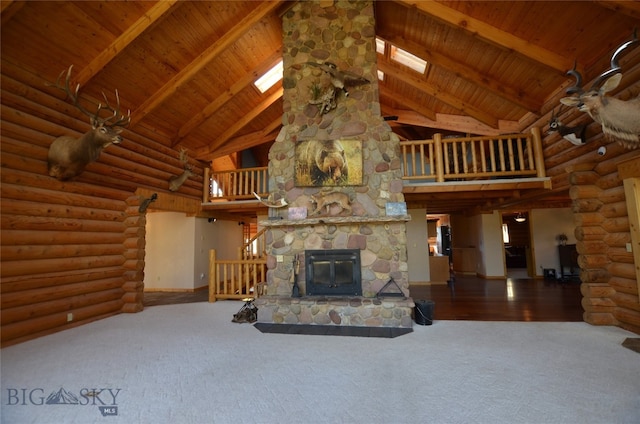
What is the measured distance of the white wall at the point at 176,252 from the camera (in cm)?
837

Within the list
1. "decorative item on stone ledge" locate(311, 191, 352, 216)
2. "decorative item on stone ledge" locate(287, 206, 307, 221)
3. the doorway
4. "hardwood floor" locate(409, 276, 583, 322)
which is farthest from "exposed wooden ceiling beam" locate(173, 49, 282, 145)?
the doorway

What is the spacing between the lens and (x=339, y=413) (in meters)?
2.24

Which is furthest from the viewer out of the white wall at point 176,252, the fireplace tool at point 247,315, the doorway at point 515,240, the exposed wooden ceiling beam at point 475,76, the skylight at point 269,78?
the doorway at point 515,240

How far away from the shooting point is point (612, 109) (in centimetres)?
330

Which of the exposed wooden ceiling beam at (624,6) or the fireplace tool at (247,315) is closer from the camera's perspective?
the exposed wooden ceiling beam at (624,6)

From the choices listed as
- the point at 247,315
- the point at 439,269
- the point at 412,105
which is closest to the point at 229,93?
the point at 412,105

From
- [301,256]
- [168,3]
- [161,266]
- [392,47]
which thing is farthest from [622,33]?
[161,266]

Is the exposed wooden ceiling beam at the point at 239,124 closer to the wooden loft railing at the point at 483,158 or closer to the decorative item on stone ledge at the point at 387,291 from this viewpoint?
the wooden loft railing at the point at 483,158

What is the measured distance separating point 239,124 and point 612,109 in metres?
7.72

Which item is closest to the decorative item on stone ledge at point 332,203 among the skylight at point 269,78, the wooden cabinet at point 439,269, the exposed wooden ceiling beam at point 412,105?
the skylight at point 269,78

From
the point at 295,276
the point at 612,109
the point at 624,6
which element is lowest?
the point at 295,276

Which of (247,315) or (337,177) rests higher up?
(337,177)

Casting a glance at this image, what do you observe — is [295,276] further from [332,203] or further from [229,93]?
[229,93]

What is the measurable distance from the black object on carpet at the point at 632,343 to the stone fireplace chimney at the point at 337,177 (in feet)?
8.47
